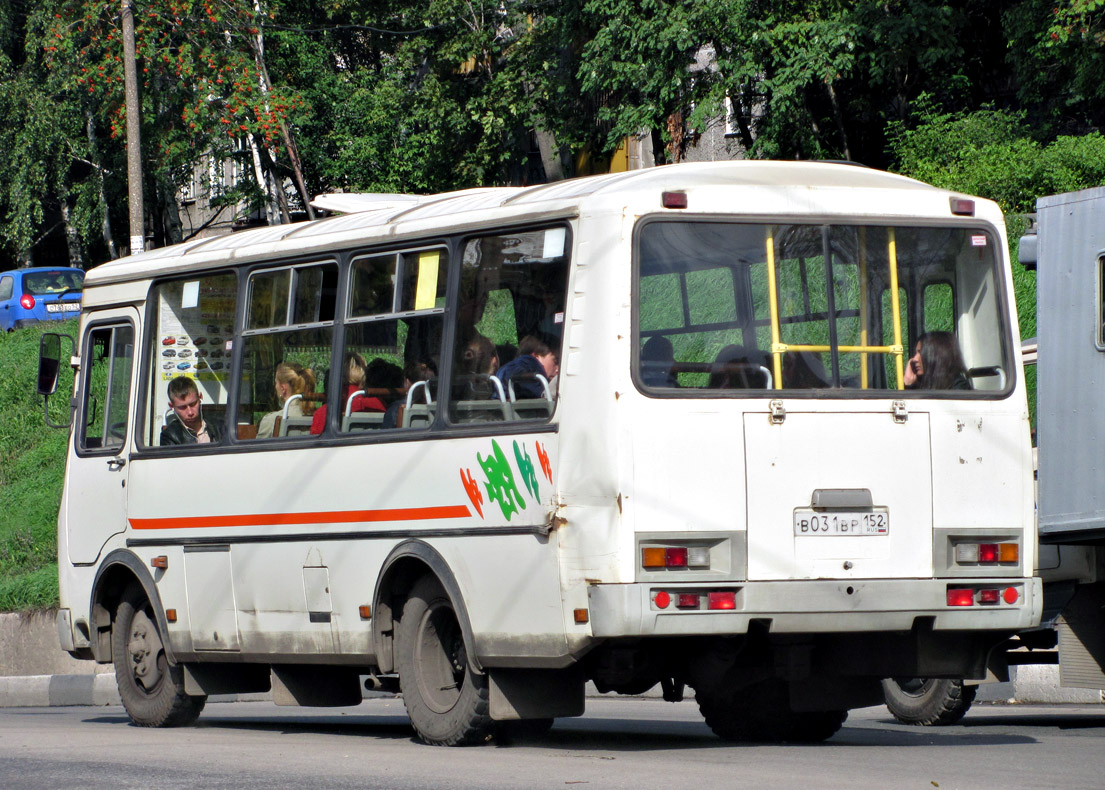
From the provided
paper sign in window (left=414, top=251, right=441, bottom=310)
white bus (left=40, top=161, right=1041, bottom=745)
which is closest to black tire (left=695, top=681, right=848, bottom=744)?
white bus (left=40, top=161, right=1041, bottom=745)

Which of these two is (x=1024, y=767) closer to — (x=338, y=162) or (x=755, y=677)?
(x=755, y=677)

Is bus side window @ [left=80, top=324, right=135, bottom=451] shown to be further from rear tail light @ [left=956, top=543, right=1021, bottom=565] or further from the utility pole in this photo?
the utility pole

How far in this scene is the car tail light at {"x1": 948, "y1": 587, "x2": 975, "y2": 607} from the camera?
830cm

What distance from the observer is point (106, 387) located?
466 inches

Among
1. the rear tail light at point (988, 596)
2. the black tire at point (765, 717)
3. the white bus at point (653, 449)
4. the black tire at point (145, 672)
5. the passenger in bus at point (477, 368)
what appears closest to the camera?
the white bus at point (653, 449)

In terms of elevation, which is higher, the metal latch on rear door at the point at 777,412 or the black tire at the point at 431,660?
the metal latch on rear door at the point at 777,412

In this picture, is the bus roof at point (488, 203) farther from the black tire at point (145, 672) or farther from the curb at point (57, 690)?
the curb at point (57, 690)

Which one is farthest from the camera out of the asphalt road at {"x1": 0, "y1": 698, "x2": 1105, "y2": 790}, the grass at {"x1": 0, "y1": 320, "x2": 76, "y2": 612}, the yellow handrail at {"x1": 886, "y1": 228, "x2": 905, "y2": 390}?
the grass at {"x1": 0, "y1": 320, "x2": 76, "y2": 612}

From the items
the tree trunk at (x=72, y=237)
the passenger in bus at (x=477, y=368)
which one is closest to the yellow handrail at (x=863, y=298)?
the passenger in bus at (x=477, y=368)

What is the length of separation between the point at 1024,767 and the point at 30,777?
430 centimetres

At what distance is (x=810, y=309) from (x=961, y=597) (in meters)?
1.49

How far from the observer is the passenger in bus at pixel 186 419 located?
35.2ft

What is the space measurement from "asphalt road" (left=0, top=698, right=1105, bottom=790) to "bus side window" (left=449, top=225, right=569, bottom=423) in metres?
1.65

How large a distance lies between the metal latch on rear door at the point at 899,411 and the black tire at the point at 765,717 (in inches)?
72.2
